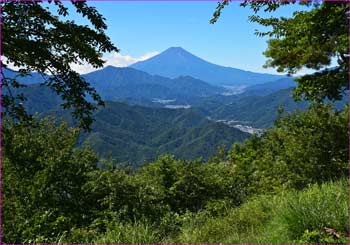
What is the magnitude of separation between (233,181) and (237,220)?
13.7m

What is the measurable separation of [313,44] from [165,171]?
1142 centimetres

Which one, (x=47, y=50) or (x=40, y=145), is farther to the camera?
(x=40, y=145)

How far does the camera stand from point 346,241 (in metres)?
4.21

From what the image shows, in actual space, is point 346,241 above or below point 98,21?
below

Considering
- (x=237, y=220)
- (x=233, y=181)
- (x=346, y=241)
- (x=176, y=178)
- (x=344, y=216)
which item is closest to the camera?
(x=346, y=241)

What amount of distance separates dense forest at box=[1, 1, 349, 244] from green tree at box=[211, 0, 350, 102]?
0.03m

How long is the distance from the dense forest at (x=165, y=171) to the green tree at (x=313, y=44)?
0.11 ft

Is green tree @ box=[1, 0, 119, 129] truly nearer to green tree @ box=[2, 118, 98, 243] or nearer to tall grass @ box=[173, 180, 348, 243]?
tall grass @ box=[173, 180, 348, 243]

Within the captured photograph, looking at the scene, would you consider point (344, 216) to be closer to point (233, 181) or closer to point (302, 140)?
point (302, 140)

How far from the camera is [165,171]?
1783 cm

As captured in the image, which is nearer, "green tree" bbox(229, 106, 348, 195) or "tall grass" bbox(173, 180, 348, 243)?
"tall grass" bbox(173, 180, 348, 243)

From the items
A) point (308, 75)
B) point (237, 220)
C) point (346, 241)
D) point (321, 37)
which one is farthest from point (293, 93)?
point (346, 241)

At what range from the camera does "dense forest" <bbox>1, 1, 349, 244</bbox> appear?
18.4 feet

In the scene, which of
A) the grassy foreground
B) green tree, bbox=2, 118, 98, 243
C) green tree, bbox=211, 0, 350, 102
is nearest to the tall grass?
the grassy foreground
